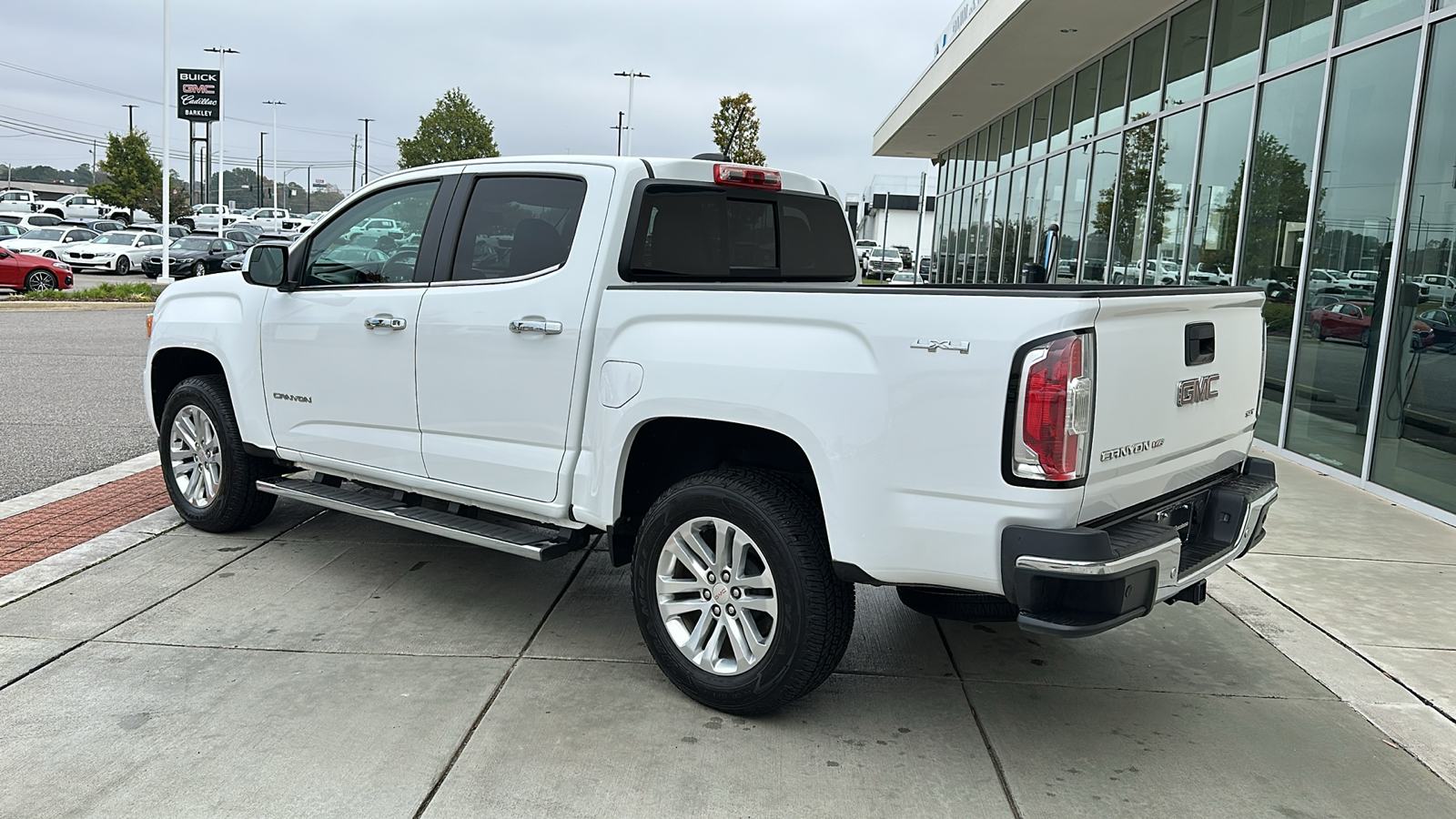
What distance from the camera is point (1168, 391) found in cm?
341

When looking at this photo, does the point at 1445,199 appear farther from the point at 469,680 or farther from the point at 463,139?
the point at 463,139

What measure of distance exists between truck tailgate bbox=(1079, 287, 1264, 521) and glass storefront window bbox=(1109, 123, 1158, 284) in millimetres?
9090

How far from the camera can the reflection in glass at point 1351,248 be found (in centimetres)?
794

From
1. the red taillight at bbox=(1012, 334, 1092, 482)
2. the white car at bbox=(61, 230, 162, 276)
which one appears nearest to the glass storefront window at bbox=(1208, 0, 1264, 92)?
the red taillight at bbox=(1012, 334, 1092, 482)

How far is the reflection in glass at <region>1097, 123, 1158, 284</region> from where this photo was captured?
1266 cm

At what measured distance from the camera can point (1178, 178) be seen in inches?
463

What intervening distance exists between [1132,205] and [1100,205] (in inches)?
41.6

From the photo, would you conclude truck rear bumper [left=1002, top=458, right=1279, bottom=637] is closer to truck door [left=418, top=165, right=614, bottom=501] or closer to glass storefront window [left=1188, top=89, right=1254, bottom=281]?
truck door [left=418, top=165, right=614, bottom=501]

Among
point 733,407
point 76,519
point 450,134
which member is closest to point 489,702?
point 733,407

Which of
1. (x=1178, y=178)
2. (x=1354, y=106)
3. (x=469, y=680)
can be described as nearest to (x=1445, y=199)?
(x=1354, y=106)

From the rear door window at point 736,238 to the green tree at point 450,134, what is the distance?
56.7m

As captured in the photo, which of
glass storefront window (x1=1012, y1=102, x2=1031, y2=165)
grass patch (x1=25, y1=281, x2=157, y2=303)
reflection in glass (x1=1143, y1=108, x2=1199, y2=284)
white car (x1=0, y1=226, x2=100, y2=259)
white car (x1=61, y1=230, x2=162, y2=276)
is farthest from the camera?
white car (x1=61, y1=230, x2=162, y2=276)

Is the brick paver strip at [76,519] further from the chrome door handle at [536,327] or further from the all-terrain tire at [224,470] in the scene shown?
the chrome door handle at [536,327]

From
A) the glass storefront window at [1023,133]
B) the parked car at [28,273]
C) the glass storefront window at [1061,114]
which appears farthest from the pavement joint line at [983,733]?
the parked car at [28,273]
